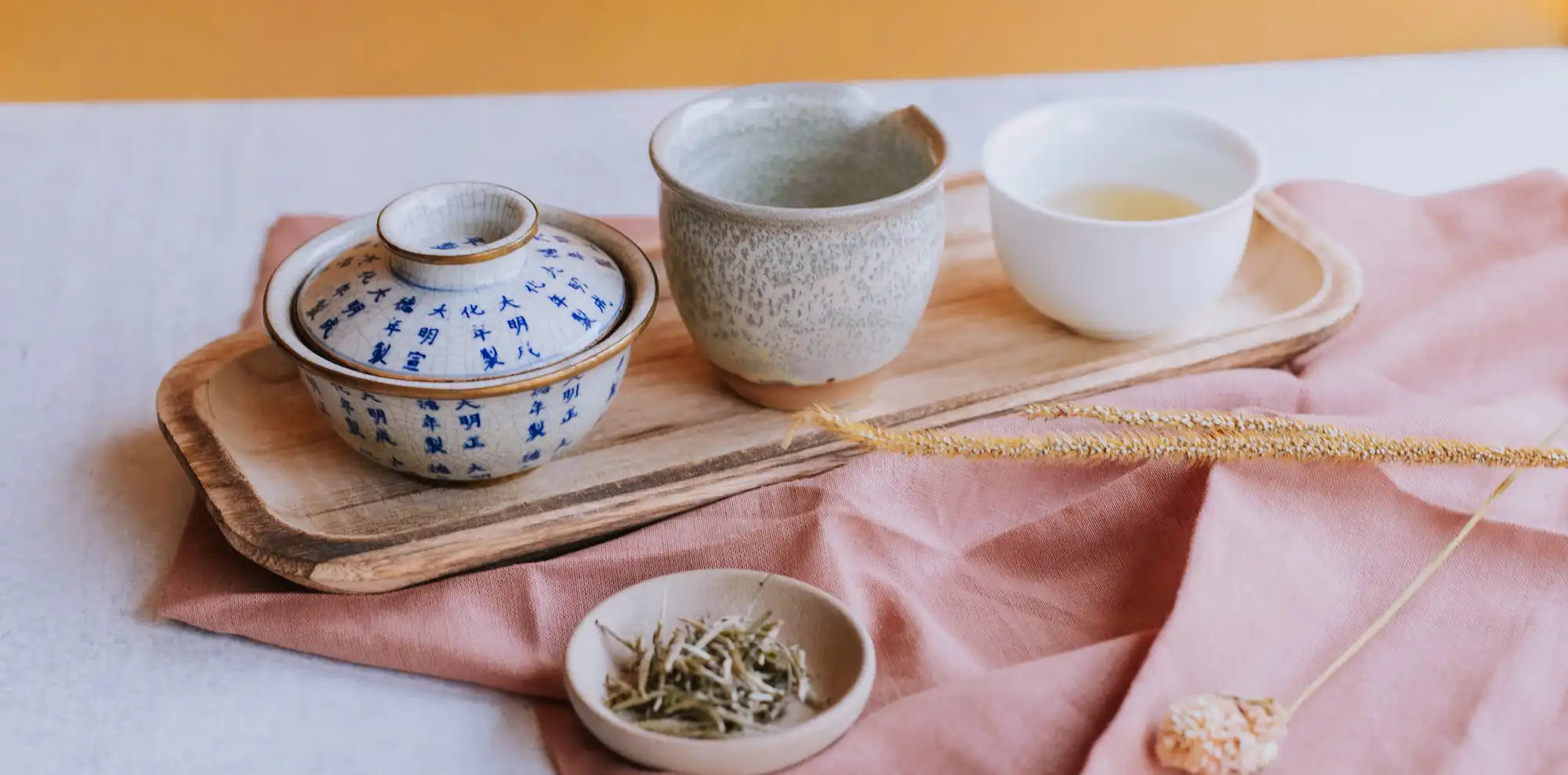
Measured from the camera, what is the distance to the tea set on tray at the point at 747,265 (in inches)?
38.4

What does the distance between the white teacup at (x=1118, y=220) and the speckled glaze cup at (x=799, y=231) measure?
→ 12 cm

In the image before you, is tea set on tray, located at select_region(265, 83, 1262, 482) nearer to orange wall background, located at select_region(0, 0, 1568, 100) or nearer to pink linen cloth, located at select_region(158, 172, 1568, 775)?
pink linen cloth, located at select_region(158, 172, 1568, 775)

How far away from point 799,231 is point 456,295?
23 cm

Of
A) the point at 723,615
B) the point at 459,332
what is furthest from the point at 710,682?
the point at 459,332

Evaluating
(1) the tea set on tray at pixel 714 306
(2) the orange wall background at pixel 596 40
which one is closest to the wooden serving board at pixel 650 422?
(1) the tea set on tray at pixel 714 306

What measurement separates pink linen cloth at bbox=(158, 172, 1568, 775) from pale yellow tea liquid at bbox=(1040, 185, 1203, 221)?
0.58 feet

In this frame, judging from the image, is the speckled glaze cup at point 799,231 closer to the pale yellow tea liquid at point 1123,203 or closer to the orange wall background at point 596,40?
the pale yellow tea liquid at point 1123,203

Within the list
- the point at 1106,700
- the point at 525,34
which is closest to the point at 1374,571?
the point at 1106,700

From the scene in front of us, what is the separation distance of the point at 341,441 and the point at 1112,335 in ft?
1.96

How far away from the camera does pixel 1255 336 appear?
124cm

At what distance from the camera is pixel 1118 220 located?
1277 millimetres

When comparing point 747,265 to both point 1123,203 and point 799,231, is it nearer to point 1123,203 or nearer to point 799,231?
point 799,231

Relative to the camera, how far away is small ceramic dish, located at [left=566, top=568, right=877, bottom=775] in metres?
0.85

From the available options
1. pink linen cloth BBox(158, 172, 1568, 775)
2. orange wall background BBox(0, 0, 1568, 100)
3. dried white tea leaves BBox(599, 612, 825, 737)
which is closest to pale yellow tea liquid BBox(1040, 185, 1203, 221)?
pink linen cloth BBox(158, 172, 1568, 775)
